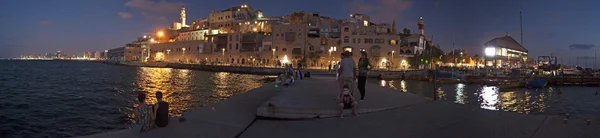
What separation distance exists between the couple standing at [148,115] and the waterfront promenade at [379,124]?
181mm

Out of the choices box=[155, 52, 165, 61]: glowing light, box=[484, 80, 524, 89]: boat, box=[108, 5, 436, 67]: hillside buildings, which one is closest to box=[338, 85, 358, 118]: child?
box=[484, 80, 524, 89]: boat

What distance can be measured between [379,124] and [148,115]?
4594 millimetres

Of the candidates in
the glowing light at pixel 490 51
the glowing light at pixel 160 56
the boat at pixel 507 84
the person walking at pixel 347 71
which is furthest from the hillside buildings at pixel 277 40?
the person walking at pixel 347 71

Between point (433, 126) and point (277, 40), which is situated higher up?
point (277, 40)

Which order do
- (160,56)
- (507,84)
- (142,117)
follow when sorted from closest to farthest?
(142,117), (507,84), (160,56)

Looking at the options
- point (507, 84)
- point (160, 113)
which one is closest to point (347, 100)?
point (160, 113)

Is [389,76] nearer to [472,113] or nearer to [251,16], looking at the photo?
[472,113]

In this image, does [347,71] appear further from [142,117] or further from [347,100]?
[142,117]

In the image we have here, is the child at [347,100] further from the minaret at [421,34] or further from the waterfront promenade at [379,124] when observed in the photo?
the minaret at [421,34]

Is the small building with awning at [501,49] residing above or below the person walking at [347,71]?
above

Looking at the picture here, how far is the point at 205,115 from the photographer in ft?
30.1

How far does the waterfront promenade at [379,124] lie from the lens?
665 cm

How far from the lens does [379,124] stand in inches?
298

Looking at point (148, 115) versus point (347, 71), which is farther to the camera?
point (347, 71)
